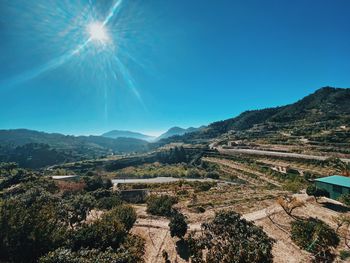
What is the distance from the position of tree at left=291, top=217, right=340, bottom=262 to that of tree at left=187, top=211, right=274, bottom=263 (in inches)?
194

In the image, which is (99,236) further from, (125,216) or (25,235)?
(125,216)

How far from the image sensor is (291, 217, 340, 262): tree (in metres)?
18.7

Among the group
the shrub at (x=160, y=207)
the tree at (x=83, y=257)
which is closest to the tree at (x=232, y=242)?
the tree at (x=83, y=257)

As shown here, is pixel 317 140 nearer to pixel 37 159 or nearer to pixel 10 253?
pixel 10 253

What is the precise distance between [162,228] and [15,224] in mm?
16707

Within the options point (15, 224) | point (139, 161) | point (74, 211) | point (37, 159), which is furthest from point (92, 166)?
point (15, 224)

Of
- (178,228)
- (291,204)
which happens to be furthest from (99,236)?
(291,204)

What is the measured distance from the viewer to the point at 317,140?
309 ft

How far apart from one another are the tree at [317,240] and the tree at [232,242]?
492 cm

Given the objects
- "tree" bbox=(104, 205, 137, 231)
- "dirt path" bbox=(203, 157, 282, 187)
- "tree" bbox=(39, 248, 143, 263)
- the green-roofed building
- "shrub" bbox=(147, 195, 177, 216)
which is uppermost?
"tree" bbox=(39, 248, 143, 263)

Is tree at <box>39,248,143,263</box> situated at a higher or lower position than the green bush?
higher

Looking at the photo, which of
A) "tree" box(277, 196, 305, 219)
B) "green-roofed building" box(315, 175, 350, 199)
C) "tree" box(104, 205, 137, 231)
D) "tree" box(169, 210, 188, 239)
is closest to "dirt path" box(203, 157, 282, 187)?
"green-roofed building" box(315, 175, 350, 199)

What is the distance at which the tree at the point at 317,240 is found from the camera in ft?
61.3

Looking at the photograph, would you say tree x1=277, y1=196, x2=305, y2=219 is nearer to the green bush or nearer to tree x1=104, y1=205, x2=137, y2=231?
the green bush
